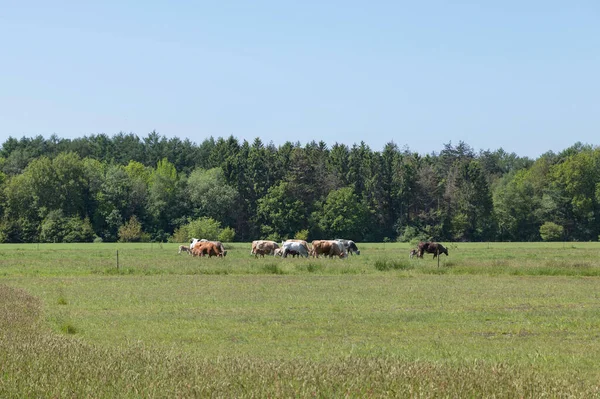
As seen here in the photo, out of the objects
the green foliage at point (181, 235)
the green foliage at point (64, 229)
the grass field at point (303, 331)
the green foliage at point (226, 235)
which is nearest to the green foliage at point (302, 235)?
the green foliage at point (226, 235)

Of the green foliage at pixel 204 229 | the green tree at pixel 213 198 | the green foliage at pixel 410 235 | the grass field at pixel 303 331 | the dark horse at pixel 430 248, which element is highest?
the green tree at pixel 213 198

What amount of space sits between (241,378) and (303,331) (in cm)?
900

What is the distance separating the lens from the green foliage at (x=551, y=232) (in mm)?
120812

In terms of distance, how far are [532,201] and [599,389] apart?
121 metres

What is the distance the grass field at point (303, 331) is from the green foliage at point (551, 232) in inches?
3139

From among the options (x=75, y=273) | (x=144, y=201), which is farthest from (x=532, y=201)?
(x=75, y=273)

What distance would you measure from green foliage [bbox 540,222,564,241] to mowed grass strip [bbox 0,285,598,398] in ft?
370

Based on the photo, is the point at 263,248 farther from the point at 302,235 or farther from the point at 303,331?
the point at 302,235

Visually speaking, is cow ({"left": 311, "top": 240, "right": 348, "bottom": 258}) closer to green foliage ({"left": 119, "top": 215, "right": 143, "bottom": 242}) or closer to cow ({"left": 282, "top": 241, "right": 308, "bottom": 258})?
cow ({"left": 282, "top": 241, "right": 308, "bottom": 258})

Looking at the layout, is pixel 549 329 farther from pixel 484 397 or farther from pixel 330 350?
pixel 484 397

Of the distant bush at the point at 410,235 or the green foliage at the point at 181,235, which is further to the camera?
the distant bush at the point at 410,235

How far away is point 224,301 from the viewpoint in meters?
27.5

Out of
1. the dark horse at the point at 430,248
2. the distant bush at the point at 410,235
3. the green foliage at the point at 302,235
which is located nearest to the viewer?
the dark horse at the point at 430,248

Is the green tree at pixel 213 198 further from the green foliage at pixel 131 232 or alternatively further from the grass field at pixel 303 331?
the grass field at pixel 303 331
